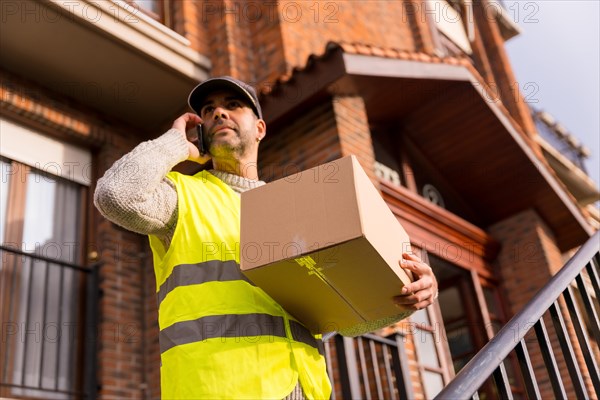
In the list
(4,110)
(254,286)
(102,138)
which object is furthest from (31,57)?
(254,286)

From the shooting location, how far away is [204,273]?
82.8 inches

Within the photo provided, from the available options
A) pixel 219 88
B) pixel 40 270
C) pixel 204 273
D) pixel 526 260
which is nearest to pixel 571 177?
pixel 526 260

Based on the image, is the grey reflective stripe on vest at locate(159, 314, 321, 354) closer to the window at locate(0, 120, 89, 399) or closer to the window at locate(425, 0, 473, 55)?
the window at locate(0, 120, 89, 399)

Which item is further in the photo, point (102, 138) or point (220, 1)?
point (220, 1)

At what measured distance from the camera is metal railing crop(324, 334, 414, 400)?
4180 millimetres

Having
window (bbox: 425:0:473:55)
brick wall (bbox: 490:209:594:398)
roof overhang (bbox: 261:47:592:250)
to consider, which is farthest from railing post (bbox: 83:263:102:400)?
window (bbox: 425:0:473:55)

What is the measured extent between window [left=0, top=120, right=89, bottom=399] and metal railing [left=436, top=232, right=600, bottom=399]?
4102 mm

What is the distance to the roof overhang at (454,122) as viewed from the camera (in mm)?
5742

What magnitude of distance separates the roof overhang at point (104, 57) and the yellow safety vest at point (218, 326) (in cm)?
425

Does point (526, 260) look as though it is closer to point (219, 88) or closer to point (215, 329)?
point (219, 88)

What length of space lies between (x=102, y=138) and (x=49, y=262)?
1.50 m

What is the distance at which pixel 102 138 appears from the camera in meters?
6.73

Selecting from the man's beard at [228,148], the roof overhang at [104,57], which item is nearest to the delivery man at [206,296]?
the man's beard at [228,148]

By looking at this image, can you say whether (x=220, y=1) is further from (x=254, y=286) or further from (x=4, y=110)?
(x=254, y=286)
